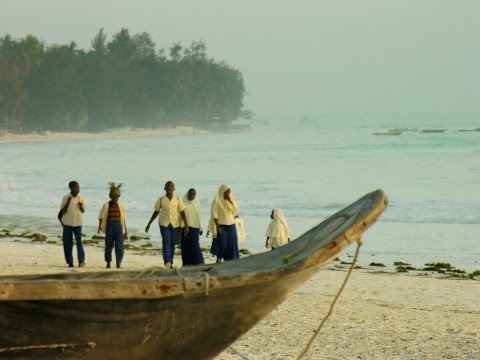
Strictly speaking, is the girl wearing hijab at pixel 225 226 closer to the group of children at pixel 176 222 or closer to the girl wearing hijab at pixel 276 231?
the group of children at pixel 176 222

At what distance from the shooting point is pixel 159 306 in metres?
5.99

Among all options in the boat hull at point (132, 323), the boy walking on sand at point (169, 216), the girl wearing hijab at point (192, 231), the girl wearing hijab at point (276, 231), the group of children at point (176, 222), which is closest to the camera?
the boat hull at point (132, 323)

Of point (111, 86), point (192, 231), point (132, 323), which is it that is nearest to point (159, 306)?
point (132, 323)

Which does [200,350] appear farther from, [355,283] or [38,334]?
[355,283]

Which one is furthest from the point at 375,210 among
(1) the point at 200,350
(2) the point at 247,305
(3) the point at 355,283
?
(3) the point at 355,283

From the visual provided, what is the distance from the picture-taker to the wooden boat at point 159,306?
5.80 meters

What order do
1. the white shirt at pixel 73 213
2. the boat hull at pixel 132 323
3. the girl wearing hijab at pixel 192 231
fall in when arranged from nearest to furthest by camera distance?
the boat hull at pixel 132 323
the girl wearing hijab at pixel 192 231
the white shirt at pixel 73 213

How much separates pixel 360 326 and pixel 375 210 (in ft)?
14.1

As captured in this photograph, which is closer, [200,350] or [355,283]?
[200,350]

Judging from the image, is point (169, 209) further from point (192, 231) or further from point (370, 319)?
point (370, 319)

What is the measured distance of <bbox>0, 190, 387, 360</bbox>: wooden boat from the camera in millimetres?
5801

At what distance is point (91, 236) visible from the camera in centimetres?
2034

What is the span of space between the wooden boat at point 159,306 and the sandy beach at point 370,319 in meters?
2.37

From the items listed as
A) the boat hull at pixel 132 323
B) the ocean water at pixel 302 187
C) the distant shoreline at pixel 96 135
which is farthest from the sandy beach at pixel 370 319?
the distant shoreline at pixel 96 135
